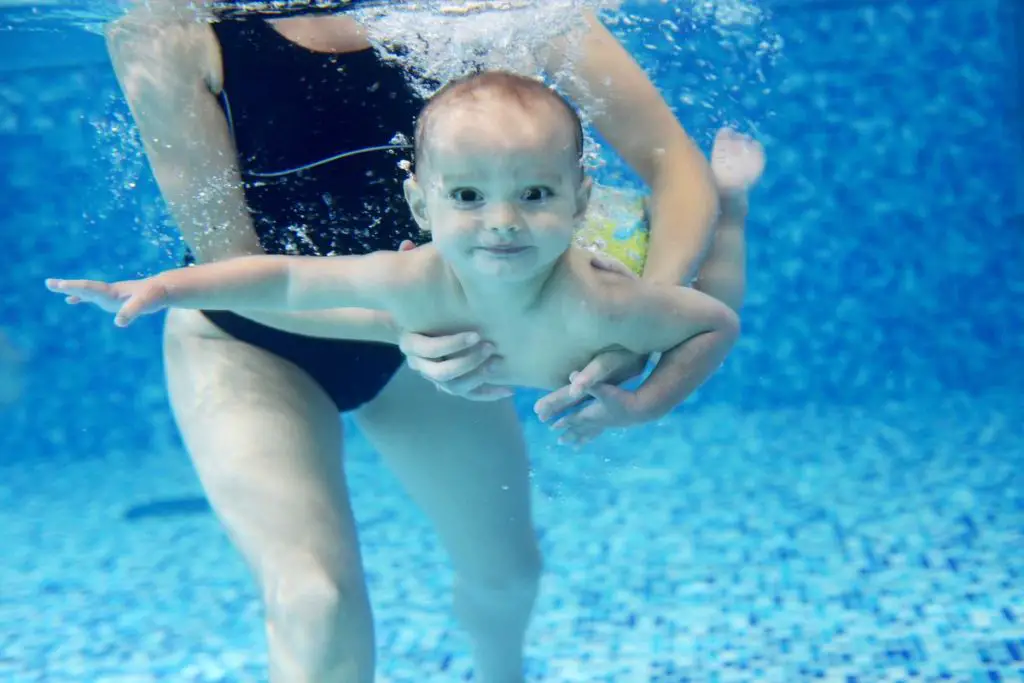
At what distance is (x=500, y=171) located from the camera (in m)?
Result: 2.23

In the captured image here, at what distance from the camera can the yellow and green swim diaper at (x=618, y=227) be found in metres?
3.16

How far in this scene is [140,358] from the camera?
11555mm

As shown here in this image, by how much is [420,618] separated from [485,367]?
3.87 meters

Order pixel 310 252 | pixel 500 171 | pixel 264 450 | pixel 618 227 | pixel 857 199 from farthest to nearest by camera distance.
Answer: pixel 857 199
pixel 618 227
pixel 310 252
pixel 264 450
pixel 500 171

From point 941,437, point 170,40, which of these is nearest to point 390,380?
point 170,40

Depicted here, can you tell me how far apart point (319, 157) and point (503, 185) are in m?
0.84

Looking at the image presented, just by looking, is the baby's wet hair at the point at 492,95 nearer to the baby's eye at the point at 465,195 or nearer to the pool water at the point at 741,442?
the baby's eye at the point at 465,195

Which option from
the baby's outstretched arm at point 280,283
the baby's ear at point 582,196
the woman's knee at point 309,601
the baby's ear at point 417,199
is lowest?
the woman's knee at point 309,601

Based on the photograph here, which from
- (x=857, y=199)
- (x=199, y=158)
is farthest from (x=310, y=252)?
(x=857, y=199)

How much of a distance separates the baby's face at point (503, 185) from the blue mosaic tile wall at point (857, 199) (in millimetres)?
8478

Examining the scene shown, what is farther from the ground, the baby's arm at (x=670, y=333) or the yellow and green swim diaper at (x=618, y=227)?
the yellow and green swim diaper at (x=618, y=227)

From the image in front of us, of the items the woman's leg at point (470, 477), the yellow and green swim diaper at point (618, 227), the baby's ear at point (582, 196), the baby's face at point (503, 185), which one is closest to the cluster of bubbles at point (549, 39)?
the yellow and green swim diaper at point (618, 227)

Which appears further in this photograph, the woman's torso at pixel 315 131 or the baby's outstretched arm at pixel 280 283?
the woman's torso at pixel 315 131

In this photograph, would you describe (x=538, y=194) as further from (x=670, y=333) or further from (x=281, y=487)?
(x=281, y=487)
